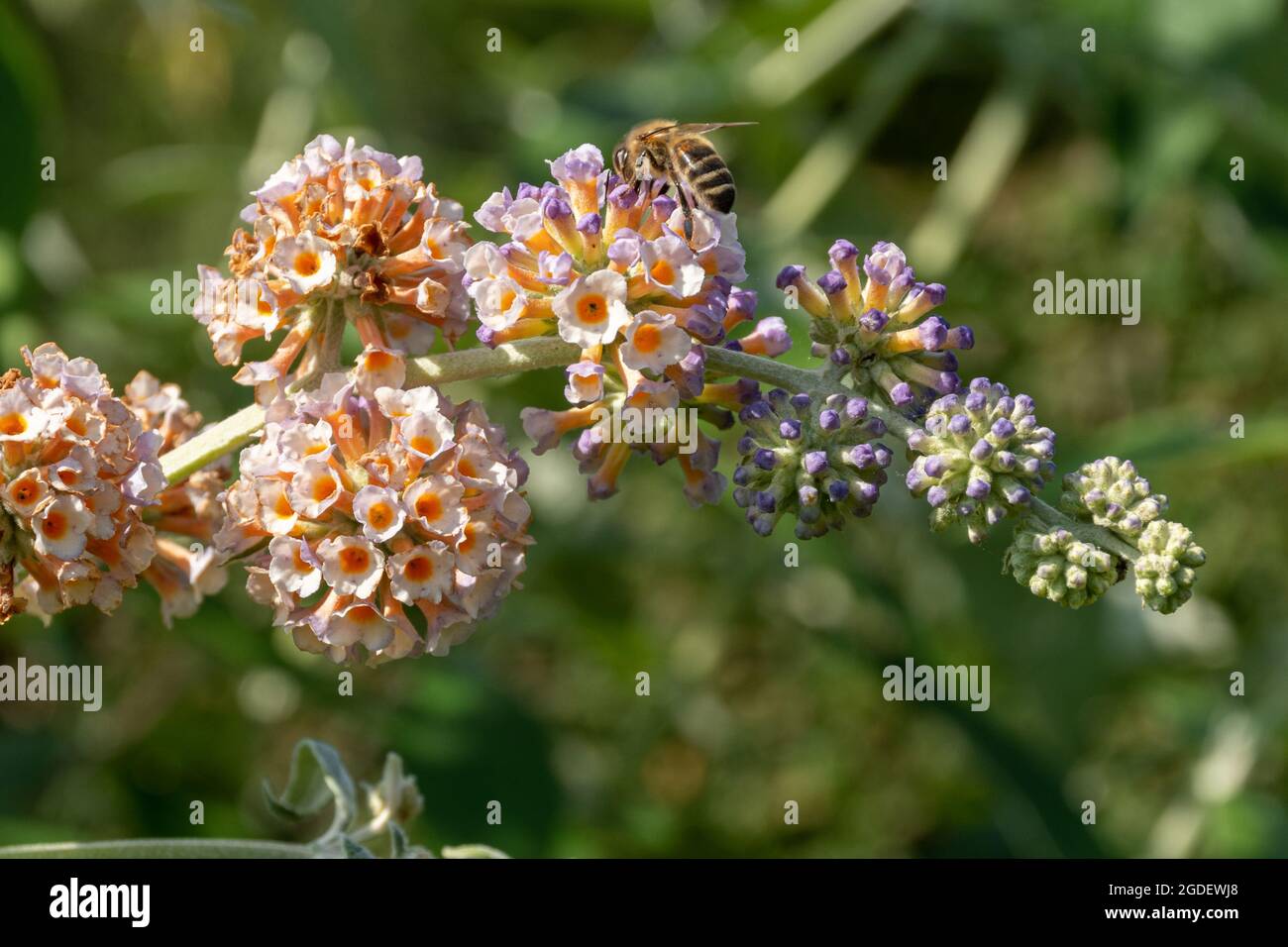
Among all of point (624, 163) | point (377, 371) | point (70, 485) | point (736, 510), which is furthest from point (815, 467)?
point (736, 510)

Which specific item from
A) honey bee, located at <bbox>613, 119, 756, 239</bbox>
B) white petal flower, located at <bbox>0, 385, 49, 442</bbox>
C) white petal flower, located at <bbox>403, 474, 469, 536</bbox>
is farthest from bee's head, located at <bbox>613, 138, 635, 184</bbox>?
white petal flower, located at <bbox>0, 385, 49, 442</bbox>

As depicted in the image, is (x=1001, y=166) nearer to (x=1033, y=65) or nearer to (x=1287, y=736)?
(x=1033, y=65)

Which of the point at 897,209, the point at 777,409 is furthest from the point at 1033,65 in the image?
the point at 777,409

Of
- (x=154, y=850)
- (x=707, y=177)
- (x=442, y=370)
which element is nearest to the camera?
(x=442, y=370)

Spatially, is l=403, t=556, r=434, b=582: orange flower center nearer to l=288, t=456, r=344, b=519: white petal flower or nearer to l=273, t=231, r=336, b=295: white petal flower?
l=288, t=456, r=344, b=519: white petal flower

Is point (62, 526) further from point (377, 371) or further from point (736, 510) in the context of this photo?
point (736, 510)

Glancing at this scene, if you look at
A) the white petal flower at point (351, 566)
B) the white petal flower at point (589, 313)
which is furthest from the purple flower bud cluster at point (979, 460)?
the white petal flower at point (351, 566)
